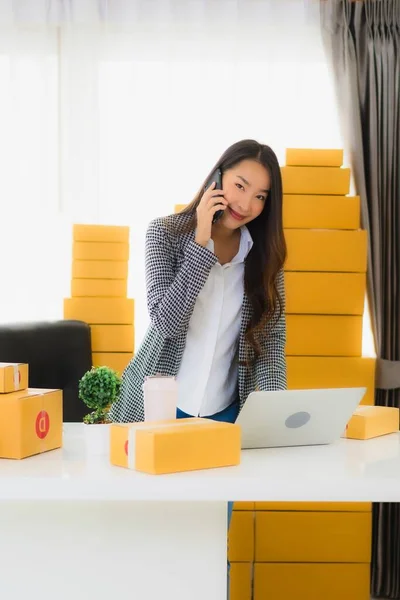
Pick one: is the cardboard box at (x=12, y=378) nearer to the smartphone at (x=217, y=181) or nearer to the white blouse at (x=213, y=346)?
the white blouse at (x=213, y=346)

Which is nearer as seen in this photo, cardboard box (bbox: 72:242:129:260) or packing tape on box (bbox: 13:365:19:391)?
packing tape on box (bbox: 13:365:19:391)

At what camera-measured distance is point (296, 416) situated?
1317mm

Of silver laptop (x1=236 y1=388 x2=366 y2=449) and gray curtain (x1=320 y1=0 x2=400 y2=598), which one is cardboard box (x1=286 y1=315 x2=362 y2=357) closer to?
gray curtain (x1=320 y1=0 x2=400 y2=598)

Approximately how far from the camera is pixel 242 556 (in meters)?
2.46

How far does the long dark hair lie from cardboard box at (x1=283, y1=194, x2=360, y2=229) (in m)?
0.83

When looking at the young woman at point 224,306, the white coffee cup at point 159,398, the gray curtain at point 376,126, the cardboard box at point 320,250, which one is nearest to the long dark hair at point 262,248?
the young woman at point 224,306

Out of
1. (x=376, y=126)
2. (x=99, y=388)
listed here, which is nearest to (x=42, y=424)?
(x=99, y=388)

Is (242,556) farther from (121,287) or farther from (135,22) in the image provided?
(135,22)

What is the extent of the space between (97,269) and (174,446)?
5.66 ft

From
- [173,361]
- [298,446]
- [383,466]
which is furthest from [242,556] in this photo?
[383,466]

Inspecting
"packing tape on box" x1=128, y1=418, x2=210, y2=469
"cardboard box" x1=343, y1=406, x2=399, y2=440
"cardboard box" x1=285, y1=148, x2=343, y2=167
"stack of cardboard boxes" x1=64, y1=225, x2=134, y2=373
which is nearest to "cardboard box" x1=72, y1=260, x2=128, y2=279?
"stack of cardboard boxes" x1=64, y1=225, x2=134, y2=373

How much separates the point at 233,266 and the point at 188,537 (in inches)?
32.0

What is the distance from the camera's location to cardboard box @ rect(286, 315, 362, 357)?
2629 mm

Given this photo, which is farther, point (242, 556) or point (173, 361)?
point (242, 556)
